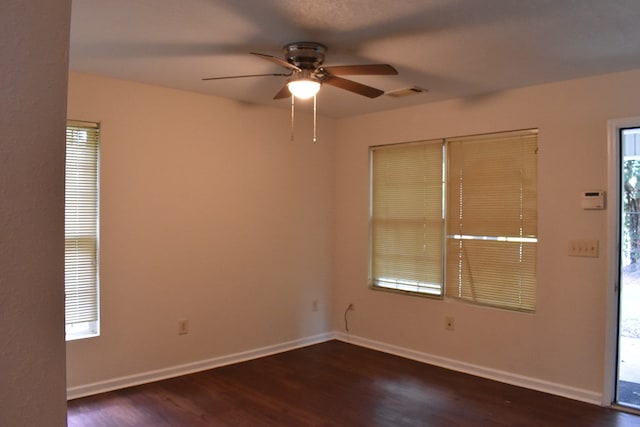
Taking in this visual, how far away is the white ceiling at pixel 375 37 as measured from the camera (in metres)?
2.27

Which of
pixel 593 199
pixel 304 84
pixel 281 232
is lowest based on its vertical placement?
pixel 281 232

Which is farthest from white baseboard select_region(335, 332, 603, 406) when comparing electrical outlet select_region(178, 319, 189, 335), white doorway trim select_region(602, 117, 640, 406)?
electrical outlet select_region(178, 319, 189, 335)

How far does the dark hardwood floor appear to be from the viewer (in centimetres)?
307

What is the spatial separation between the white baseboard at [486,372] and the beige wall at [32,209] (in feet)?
12.5

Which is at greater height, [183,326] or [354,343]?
[183,326]

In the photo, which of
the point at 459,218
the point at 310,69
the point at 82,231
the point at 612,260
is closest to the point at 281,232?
the point at 459,218

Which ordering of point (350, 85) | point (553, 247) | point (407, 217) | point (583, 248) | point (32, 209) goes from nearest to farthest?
point (32, 209), point (350, 85), point (583, 248), point (553, 247), point (407, 217)

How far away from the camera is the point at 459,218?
13.7ft

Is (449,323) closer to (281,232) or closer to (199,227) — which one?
(281,232)

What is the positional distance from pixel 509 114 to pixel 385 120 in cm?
127

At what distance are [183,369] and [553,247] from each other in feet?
10.5

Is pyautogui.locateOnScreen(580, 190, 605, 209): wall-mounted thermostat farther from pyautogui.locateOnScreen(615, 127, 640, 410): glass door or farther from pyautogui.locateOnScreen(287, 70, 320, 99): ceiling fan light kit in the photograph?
pyautogui.locateOnScreen(287, 70, 320, 99): ceiling fan light kit

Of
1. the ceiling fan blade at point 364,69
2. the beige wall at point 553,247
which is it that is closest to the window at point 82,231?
the ceiling fan blade at point 364,69

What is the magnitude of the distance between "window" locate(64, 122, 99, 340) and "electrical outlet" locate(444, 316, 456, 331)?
295 cm
